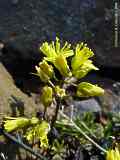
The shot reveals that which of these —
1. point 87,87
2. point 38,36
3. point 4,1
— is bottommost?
point 87,87

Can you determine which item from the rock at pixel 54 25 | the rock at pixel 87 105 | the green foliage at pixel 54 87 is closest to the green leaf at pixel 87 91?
the green foliage at pixel 54 87

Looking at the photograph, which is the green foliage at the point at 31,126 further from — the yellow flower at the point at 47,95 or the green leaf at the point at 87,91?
the green leaf at the point at 87,91

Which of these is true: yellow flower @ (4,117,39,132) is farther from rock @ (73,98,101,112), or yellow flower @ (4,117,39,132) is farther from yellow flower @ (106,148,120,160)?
rock @ (73,98,101,112)

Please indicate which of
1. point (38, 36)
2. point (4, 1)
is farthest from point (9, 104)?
point (4, 1)

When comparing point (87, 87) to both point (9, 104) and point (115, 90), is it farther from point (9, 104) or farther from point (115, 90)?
point (115, 90)

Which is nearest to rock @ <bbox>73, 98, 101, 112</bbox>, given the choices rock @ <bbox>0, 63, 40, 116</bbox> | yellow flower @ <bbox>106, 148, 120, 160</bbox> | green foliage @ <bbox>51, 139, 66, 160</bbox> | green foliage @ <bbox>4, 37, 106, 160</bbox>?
rock @ <bbox>0, 63, 40, 116</bbox>
